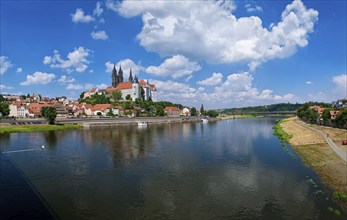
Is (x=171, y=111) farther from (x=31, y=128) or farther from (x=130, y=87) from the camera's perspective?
(x=31, y=128)

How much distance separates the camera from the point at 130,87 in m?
173

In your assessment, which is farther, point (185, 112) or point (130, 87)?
point (185, 112)

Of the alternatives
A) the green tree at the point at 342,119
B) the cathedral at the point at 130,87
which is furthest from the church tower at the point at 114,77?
the green tree at the point at 342,119

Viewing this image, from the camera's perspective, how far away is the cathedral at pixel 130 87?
172m

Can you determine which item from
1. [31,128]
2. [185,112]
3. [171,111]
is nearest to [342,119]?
[31,128]

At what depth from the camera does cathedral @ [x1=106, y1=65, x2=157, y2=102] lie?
172m

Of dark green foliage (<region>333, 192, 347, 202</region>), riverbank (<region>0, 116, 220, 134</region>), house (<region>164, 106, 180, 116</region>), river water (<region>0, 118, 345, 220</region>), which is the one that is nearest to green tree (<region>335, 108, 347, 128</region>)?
river water (<region>0, 118, 345, 220</region>)

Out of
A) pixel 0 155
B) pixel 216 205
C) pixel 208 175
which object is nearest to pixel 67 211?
pixel 216 205

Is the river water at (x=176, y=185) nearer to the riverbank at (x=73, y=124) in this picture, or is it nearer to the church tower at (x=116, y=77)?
the riverbank at (x=73, y=124)

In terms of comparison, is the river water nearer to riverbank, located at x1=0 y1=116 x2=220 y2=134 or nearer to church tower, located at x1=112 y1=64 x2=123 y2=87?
riverbank, located at x1=0 y1=116 x2=220 y2=134

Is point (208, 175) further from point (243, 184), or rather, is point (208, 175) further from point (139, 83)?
point (139, 83)

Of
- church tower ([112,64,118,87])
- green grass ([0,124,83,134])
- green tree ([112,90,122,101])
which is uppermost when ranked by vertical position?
church tower ([112,64,118,87])

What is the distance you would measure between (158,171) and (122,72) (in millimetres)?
173254

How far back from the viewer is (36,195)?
19.7m
